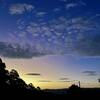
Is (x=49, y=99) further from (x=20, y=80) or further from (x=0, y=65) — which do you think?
(x=20, y=80)

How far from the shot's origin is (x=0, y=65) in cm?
6550

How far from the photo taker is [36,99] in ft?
134

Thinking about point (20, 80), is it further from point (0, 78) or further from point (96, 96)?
point (96, 96)

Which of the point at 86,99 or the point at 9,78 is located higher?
the point at 9,78

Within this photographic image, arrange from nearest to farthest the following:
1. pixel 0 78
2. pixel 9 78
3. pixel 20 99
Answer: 1. pixel 20 99
2. pixel 0 78
3. pixel 9 78

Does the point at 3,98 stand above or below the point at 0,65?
below

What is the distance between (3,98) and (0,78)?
22.6 metres

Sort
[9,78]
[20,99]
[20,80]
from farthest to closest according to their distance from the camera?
[20,80] < [9,78] < [20,99]

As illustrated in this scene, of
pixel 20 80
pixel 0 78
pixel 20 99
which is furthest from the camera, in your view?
pixel 20 80

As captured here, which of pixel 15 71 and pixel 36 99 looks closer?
pixel 36 99

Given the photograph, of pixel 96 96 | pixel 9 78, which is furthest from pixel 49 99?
pixel 9 78

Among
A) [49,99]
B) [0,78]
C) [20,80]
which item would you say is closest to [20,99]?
[49,99]

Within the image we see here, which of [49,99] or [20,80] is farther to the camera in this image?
[20,80]

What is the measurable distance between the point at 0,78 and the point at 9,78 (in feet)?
23.5
